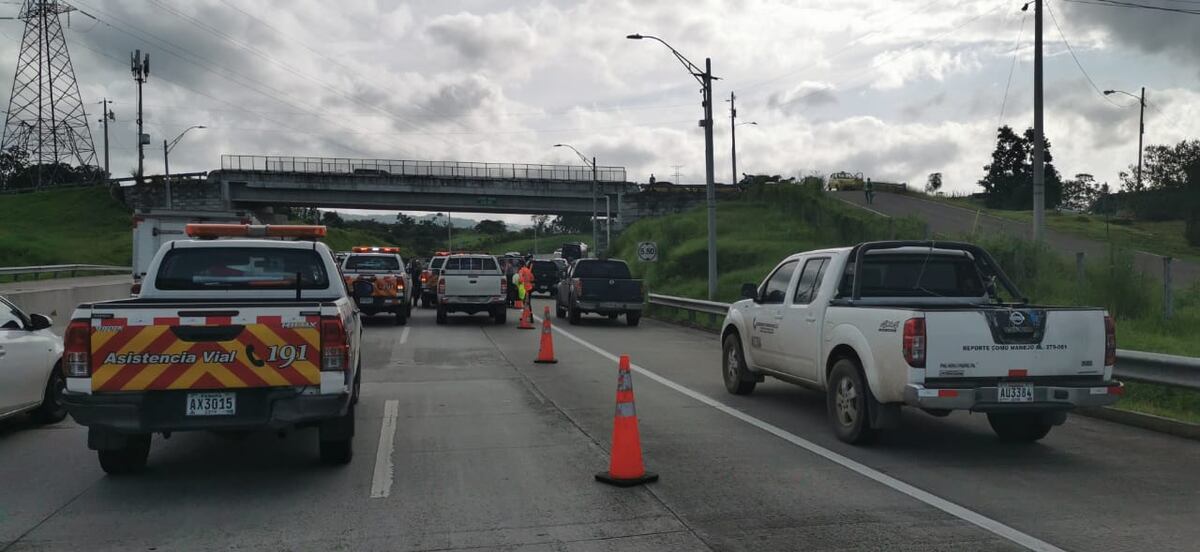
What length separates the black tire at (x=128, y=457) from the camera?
296 inches

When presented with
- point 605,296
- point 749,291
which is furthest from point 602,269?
point 749,291

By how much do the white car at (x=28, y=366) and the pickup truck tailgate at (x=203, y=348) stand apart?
2618 millimetres

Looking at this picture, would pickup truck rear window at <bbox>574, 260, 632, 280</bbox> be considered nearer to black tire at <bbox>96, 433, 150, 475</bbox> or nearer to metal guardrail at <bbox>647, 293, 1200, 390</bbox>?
metal guardrail at <bbox>647, 293, 1200, 390</bbox>

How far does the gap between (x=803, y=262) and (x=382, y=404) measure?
5.29m

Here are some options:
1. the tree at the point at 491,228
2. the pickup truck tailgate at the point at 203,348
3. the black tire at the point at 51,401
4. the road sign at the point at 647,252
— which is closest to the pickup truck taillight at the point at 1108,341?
the pickup truck tailgate at the point at 203,348

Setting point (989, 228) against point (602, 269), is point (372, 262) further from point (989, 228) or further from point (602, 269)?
point (989, 228)

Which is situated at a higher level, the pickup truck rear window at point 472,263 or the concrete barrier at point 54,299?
the pickup truck rear window at point 472,263

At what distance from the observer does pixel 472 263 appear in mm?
26344

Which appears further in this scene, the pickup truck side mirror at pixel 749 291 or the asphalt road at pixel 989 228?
the asphalt road at pixel 989 228

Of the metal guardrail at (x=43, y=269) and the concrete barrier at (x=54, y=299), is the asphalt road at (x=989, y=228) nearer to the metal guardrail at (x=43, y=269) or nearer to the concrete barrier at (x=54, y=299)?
the concrete barrier at (x=54, y=299)

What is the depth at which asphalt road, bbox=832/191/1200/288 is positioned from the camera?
24.7 m

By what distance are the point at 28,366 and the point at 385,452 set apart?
388 cm

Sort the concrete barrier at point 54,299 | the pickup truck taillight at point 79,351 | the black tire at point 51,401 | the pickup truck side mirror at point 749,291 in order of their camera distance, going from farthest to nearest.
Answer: the concrete barrier at point 54,299 → the pickup truck side mirror at point 749,291 → the black tire at point 51,401 → the pickup truck taillight at point 79,351

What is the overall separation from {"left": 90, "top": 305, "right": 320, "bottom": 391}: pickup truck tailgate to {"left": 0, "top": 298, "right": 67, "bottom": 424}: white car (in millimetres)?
2618
